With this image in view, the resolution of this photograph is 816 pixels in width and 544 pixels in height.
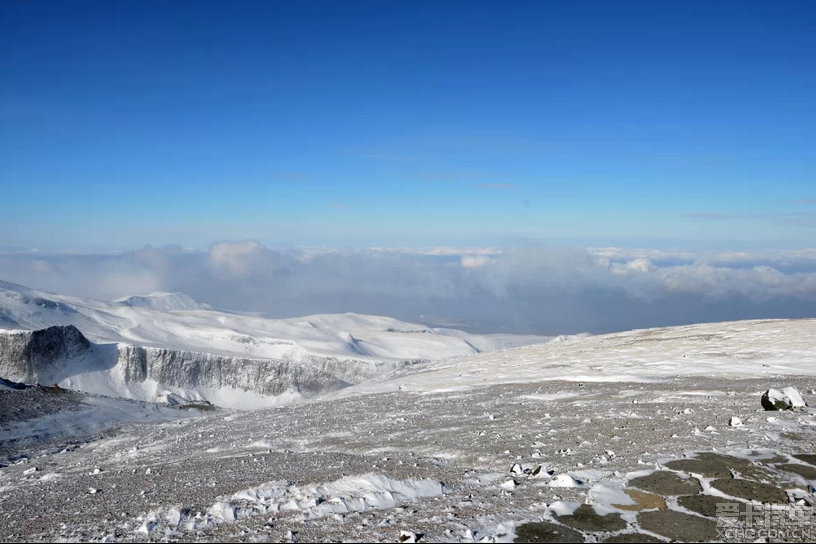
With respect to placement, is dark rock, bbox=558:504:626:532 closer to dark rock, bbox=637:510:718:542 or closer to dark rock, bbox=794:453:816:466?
dark rock, bbox=637:510:718:542

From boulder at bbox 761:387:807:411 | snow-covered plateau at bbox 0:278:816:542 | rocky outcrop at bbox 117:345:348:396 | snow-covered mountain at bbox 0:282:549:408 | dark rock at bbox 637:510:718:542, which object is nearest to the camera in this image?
dark rock at bbox 637:510:718:542

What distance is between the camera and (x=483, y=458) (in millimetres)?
14258

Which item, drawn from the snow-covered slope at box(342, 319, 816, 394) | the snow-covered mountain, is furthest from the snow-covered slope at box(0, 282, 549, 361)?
the snow-covered slope at box(342, 319, 816, 394)

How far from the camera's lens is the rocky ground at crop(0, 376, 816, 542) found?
9.00 meters

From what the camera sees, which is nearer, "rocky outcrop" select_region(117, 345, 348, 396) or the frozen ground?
the frozen ground

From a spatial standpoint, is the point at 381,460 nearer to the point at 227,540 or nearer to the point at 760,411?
the point at 227,540

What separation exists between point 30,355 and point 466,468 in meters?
103

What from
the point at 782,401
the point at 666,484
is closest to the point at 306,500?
the point at 666,484

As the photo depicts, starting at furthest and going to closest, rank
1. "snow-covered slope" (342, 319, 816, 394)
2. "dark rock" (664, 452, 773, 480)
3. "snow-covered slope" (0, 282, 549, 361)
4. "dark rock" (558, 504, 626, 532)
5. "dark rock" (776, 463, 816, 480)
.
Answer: "snow-covered slope" (0, 282, 549, 361) < "snow-covered slope" (342, 319, 816, 394) < "dark rock" (664, 452, 773, 480) < "dark rock" (776, 463, 816, 480) < "dark rock" (558, 504, 626, 532)

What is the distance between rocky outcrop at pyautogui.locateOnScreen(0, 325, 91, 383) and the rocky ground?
81.3m

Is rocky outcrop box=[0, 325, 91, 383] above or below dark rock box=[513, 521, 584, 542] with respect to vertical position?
below

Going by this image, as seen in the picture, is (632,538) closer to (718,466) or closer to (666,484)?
(666,484)

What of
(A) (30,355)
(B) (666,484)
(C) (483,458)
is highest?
(B) (666,484)

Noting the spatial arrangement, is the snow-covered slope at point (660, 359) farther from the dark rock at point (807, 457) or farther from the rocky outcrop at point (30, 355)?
the rocky outcrop at point (30, 355)
